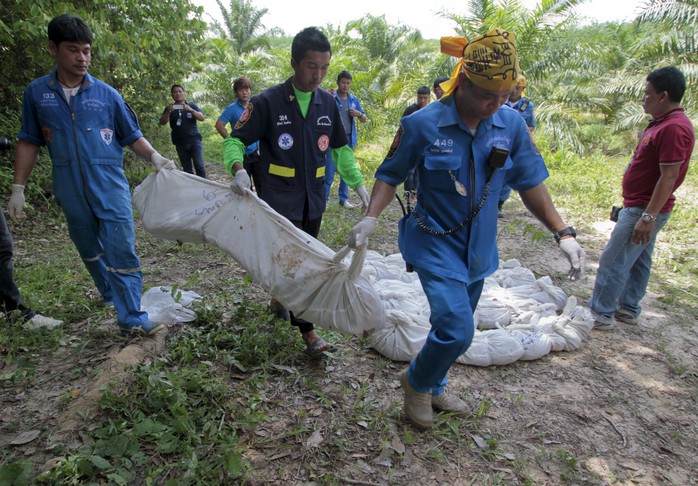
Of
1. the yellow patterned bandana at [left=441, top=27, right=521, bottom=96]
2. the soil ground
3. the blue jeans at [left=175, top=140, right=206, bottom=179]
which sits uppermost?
the yellow patterned bandana at [left=441, top=27, right=521, bottom=96]

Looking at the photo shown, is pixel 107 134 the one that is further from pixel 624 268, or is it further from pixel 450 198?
pixel 624 268

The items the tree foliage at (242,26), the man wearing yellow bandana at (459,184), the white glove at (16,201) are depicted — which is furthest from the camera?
the tree foliage at (242,26)

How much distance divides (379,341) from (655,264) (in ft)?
13.4

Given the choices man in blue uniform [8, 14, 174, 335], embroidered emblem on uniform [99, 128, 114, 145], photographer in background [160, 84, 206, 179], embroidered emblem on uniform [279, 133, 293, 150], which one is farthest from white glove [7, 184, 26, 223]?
photographer in background [160, 84, 206, 179]

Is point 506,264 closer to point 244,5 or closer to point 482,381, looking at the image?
point 482,381

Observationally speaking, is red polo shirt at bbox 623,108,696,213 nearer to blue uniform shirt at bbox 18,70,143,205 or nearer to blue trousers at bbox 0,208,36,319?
blue uniform shirt at bbox 18,70,143,205

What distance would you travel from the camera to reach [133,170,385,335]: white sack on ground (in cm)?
229

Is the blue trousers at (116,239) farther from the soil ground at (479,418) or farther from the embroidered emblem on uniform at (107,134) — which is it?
the embroidered emblem on uniform at (107,134)

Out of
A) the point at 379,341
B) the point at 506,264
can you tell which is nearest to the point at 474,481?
the point at 379,341

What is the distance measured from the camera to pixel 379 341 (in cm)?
313

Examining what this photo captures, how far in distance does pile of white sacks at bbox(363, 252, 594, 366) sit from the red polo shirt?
0.97 meters

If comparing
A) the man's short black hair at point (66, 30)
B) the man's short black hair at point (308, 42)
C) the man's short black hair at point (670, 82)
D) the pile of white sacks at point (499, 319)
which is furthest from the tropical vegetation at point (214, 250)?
the man's short black hair at point (670, 82)

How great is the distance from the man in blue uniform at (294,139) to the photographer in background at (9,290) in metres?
1.63

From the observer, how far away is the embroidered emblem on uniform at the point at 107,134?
9.22 feet
